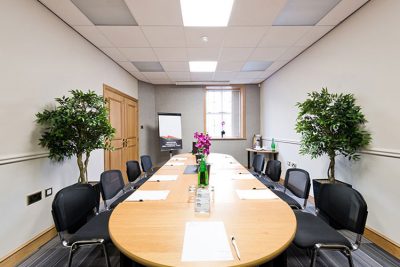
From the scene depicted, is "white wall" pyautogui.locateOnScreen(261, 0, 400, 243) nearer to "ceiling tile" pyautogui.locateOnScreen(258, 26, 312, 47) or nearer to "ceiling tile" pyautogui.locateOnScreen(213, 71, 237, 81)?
"ceiling tile" pyautogui.locateOnScreen(258, 26, 312, 47)

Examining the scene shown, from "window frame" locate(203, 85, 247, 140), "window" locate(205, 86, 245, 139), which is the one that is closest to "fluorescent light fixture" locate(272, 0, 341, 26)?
"window frame" locate(203, 85, 247, 140)

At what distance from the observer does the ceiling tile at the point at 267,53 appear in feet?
11.5

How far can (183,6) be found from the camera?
7.63 feet

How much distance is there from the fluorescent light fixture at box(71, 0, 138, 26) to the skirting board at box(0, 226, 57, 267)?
2644 mm

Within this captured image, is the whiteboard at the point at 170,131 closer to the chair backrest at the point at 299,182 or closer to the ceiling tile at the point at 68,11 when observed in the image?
the ceiling tile at the point at 68,11

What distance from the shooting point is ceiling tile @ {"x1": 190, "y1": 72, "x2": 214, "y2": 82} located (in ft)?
16.3

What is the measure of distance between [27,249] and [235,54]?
3.97m

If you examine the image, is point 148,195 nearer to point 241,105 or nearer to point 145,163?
point 145,163

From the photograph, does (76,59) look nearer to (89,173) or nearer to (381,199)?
(89,173)

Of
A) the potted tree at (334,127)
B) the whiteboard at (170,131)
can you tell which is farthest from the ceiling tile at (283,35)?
the whiteboard at (170,131)

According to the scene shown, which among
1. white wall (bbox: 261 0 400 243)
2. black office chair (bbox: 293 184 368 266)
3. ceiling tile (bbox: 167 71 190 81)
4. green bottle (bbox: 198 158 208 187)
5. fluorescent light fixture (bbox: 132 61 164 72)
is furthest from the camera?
ceiling tile (bbox: 167 71 190 81)

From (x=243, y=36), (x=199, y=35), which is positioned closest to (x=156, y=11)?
(x=199, y=35)

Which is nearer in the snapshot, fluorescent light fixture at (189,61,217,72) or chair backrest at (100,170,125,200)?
chair backrest at (100,170,125,200)

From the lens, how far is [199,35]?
2979 mm
